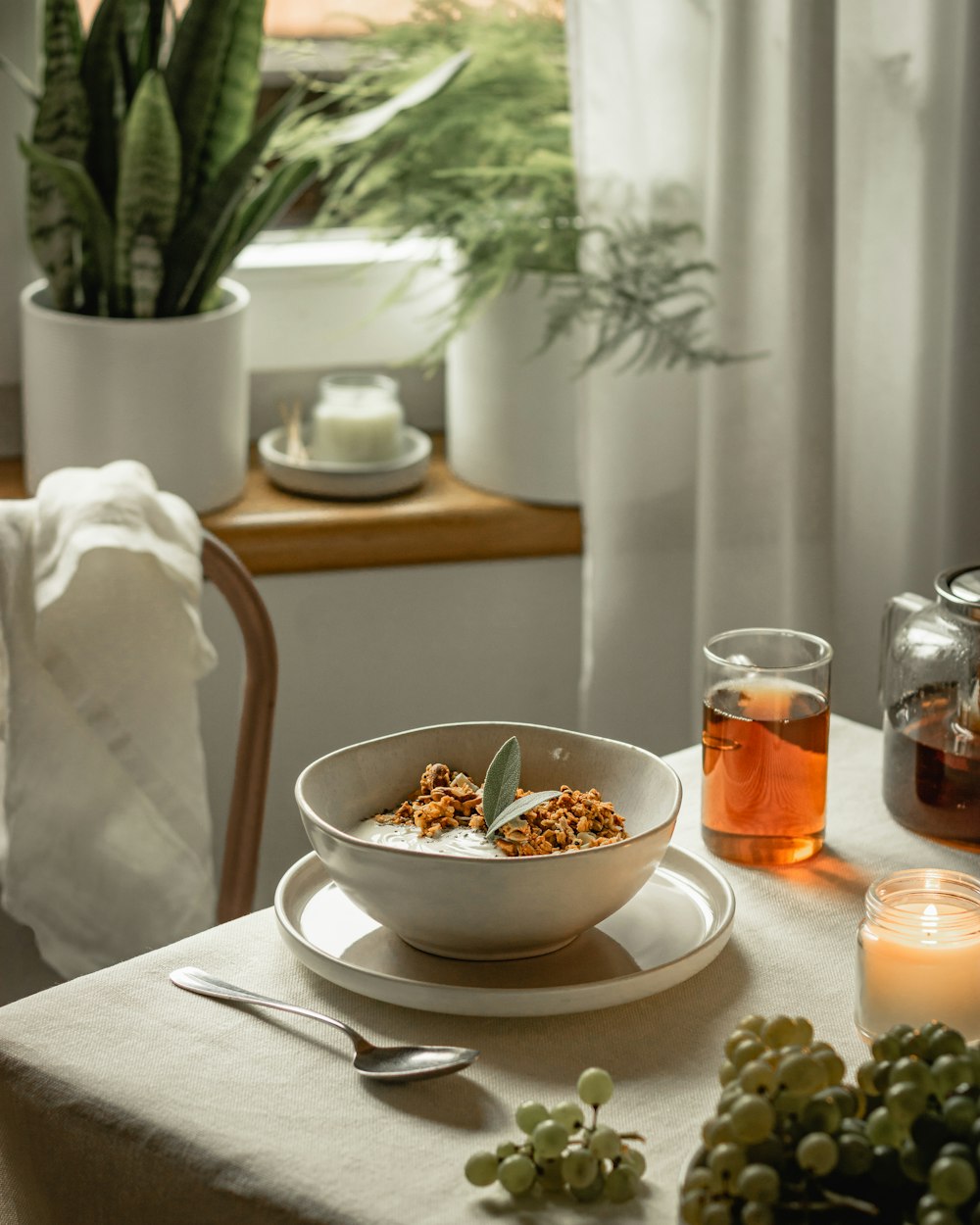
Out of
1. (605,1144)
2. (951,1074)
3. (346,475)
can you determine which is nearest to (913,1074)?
(951,1074)

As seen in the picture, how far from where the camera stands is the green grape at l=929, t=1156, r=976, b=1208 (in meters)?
0.47

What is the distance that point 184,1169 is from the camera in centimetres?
62

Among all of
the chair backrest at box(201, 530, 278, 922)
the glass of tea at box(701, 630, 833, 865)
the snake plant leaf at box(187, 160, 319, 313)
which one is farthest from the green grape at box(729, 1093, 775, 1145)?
the snake plant leaf at box(187, 160, 319, 313)

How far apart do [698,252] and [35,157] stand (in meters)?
0.65

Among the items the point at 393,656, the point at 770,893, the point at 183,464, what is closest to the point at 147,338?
the point at 183,464

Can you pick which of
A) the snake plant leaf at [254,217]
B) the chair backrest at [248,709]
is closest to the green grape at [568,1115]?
the chair backrest at [248,709]

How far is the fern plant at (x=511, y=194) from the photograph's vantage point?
157 cm

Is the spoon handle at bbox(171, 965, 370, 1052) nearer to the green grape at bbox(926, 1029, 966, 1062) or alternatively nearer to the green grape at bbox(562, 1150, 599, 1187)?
the green grape at bbox(562, 1150, 599, 1187)

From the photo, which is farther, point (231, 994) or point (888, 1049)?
point (231, 994)

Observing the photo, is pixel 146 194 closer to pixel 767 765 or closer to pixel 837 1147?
pixel 767 765

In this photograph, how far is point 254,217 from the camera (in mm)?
1599

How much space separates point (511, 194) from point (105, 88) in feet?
1.42

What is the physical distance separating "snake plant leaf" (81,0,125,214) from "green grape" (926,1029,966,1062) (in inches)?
51.1

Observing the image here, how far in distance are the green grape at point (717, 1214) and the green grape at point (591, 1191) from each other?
76 mm
